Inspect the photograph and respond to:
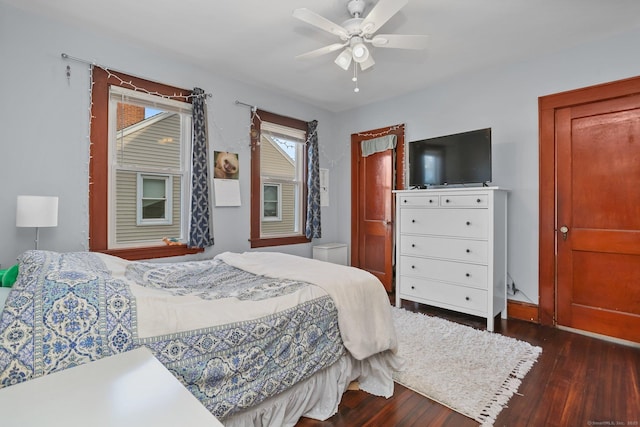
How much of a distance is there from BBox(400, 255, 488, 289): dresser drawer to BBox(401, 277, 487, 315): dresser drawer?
0.06 metres

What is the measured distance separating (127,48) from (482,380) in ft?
12.9

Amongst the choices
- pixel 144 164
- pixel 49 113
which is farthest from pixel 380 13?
pixel 49 113

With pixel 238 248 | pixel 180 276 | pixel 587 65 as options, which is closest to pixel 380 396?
pixel 180 276

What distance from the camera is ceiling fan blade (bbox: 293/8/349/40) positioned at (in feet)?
6.22

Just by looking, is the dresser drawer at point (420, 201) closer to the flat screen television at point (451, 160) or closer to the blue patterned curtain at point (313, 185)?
the flat screen television at point (451, 160)

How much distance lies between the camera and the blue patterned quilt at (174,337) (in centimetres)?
97

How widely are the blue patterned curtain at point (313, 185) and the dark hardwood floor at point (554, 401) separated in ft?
8.31

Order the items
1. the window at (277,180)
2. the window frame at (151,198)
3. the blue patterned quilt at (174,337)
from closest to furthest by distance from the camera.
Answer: the blue patterned quilt at (174,337), the window frame at (151,198), the window at (277,180)

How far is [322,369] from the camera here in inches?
67.5

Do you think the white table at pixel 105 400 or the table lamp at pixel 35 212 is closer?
the white table at pixel 105 400

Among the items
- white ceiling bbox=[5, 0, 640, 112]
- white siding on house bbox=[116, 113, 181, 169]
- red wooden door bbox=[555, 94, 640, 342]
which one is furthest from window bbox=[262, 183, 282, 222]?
red wooden door bbox=[555, 94, 640, 342]

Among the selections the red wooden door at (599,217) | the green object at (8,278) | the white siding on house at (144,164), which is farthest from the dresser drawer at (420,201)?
the green object at (8,278)

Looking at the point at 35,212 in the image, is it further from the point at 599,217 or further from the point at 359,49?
the point at 599,217

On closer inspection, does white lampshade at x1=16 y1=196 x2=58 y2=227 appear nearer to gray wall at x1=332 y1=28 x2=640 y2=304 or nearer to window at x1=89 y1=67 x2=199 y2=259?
window at x1=89 y1=67 x2=199 y2=259
